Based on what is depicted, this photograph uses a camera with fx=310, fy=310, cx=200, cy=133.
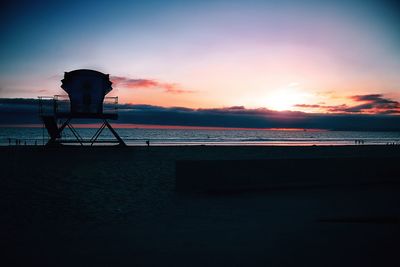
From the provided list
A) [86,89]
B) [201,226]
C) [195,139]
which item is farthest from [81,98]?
[195,139]

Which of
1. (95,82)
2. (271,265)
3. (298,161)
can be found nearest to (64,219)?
(271,265)

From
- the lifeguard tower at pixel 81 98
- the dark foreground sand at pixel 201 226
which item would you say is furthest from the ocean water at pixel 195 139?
the dark foreground sand at pixel 201 226

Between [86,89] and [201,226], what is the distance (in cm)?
2240

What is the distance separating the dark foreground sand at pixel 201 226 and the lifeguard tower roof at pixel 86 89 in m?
16.5

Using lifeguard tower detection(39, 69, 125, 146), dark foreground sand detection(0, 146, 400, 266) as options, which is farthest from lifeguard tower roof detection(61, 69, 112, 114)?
dark foreground sand detection(0, 146, 400, 266)

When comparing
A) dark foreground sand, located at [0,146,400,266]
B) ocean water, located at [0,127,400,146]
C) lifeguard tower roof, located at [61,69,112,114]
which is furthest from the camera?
ocean water, located at [0,127,400,146]

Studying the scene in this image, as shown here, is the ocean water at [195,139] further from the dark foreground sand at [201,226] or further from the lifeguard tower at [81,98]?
the dark foreground sand at [201,226]

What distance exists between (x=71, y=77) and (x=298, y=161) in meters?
21.0

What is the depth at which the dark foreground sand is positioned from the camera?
428cm

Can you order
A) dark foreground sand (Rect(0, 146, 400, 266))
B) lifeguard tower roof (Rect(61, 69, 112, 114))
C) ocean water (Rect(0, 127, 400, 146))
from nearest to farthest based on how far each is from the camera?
1. dark foreground sand (Rect(0, 146, 400, 266))
2. lifeguard tower roof (Rect(61, 69, 112, 114))
3. ocean water (Rect(0, 127, 400, 146))

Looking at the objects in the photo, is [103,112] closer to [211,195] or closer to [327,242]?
[211,195]

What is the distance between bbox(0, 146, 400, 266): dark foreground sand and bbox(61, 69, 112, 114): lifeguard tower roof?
1654 centimetres

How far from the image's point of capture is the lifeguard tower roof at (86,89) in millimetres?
24906

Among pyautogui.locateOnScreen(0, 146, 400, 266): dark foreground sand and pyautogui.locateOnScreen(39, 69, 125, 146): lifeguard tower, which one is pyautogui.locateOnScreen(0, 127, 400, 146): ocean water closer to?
pyautogui.locateOnScreen(39, 69, 125, 146): lifeguard tower
